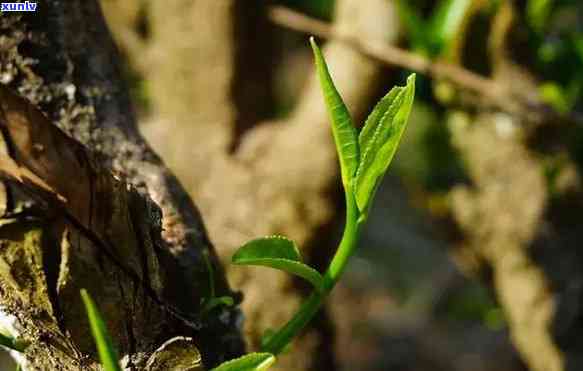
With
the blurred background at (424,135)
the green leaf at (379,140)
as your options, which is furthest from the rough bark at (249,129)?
the green leaf at (379,140)

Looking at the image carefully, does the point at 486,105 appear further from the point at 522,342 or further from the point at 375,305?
the point at 375,305

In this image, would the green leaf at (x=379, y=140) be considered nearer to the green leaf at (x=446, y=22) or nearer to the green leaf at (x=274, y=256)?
the green leaf at (x=274, y=256)

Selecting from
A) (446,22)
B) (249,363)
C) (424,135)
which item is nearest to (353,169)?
(249,363)

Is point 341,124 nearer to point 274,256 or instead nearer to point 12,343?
point 274,256

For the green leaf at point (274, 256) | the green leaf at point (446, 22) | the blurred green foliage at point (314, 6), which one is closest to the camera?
the green leaf at point (274, 256)

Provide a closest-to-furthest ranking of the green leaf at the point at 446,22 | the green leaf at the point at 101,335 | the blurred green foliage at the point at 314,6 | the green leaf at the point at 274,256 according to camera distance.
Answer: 1. the green leaf at the point at 101,335
2. the green leaf at the point at 274,256
3. the green leaf at the point at 446,22
4. the blurred green foliage at the point at 314,6

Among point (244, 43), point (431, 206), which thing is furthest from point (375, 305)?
point (244, 43)

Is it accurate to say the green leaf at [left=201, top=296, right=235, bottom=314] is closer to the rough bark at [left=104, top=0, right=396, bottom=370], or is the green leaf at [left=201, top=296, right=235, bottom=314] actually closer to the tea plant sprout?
the tea plant sprout
